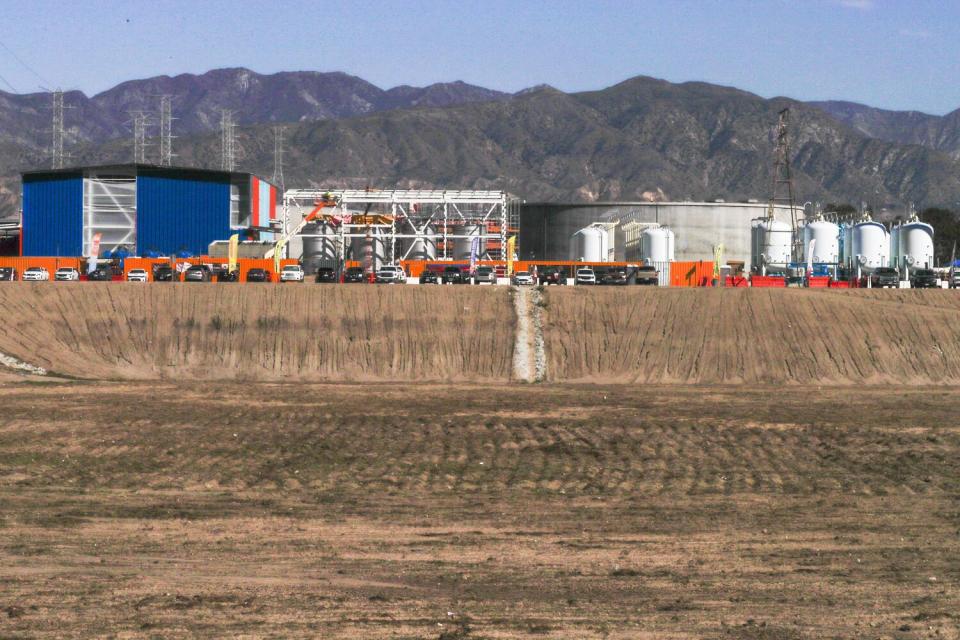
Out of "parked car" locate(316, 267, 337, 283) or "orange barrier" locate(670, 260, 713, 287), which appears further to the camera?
"orange barrier" locate(670, 260, 713, 287)

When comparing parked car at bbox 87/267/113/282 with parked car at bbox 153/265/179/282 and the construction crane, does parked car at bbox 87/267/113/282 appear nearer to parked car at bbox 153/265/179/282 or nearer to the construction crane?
parked car at bbox 153/265/179/282

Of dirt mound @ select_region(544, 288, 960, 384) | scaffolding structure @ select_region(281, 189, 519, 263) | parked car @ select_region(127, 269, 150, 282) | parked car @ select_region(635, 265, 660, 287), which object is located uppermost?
scaffolding structure @ select_region(281, 189, 519, 263)

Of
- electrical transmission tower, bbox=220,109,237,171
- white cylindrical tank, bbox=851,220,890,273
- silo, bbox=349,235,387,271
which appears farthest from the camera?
electrical transmission tower, bbox=220,109,237,171

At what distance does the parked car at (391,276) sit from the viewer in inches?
2657

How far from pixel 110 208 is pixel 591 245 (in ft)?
117

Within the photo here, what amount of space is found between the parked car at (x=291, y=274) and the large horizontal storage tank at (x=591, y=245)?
27.5m

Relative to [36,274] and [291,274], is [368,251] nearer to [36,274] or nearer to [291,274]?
[291,274]

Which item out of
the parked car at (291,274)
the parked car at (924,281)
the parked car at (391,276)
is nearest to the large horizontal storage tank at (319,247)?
the parked car at (291,274)

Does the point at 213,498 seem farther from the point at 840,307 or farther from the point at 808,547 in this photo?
the point at 840,307

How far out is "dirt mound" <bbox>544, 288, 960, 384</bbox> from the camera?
142ft

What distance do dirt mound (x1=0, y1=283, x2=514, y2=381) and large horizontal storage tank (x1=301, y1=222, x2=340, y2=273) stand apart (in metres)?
35.6

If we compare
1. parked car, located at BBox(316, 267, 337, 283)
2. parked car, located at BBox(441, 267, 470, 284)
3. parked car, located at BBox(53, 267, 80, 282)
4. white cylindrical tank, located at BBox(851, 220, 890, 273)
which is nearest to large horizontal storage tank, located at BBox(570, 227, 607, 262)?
white cylindrical tank, located at BBox(851, 220, 890, 273)

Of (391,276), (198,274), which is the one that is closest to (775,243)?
(391,276)

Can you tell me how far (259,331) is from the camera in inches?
1826
